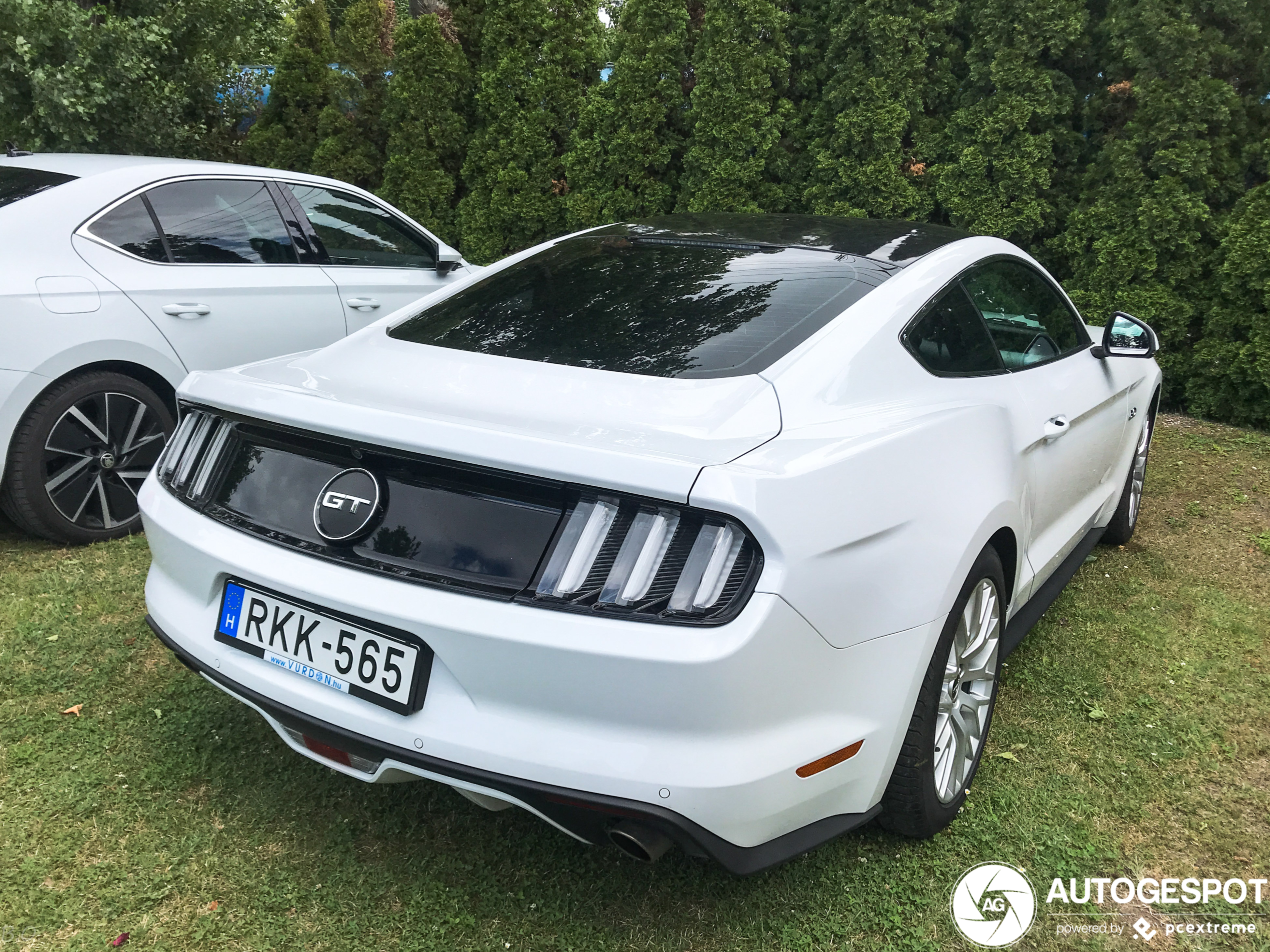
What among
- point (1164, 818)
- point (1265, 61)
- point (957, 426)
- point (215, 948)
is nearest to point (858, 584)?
point (957, 426)

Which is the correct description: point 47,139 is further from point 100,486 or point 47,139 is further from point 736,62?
point 736,62

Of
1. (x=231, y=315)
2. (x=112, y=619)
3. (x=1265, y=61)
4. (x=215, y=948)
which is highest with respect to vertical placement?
(x=1265, y=61)

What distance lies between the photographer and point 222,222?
448 centimetres

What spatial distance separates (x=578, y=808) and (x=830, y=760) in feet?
1.70

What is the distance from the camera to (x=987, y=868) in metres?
2.28

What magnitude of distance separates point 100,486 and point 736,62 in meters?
5.16

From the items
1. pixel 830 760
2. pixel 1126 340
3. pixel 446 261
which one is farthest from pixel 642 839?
pixel 446 261

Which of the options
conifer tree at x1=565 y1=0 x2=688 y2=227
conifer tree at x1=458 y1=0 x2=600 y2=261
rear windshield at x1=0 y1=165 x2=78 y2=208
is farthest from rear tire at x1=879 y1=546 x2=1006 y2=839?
conifer tree at x1=458 y1=0 x2=600 y2=261

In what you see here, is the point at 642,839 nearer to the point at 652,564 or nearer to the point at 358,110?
the point at 652,564

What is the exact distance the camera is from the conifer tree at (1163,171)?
5.71m

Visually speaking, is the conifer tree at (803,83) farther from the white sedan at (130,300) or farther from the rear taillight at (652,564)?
the rear taillight at (652,564)

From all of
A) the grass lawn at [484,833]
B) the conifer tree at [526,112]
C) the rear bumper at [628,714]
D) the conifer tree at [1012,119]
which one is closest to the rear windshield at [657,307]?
the rear bumper at [628,714]

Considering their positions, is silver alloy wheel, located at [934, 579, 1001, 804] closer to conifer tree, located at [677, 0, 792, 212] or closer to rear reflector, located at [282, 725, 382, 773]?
rear reflector, located at [282, 725, 382, 773]

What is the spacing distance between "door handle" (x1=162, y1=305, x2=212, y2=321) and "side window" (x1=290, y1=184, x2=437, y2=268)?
0.81 m
